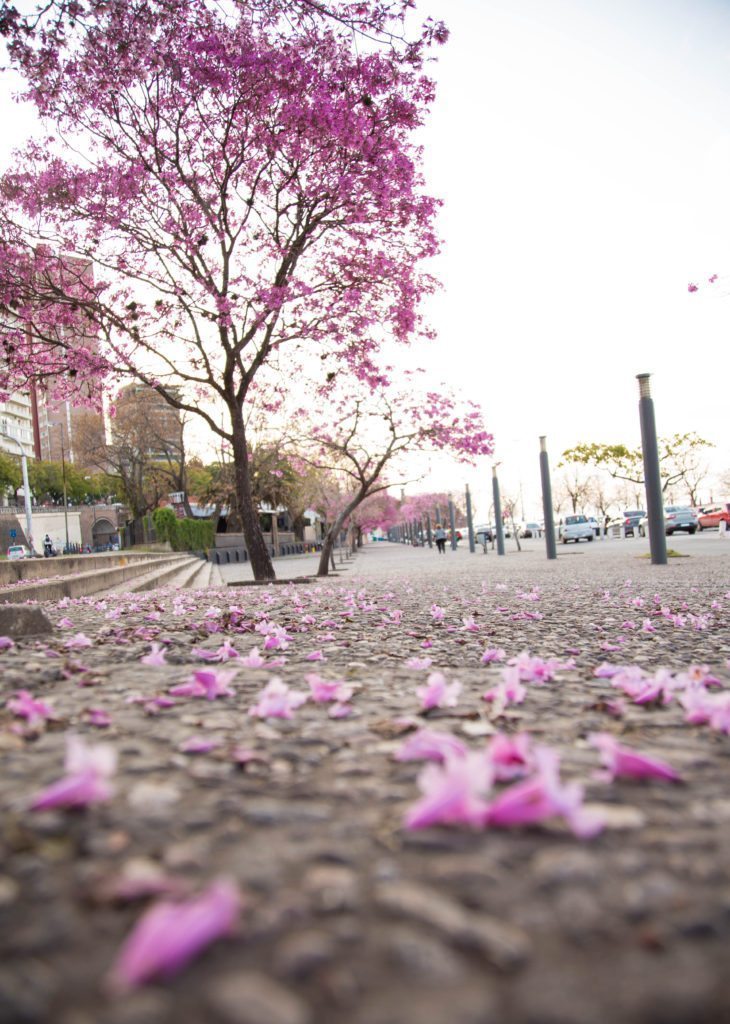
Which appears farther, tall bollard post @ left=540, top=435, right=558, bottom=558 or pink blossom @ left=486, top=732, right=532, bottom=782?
tall bollard post @ left=540, top=435, right=558, bottom=558

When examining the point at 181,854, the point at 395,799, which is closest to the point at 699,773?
the point at 395,799

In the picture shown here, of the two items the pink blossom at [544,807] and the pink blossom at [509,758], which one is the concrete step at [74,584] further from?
the pink blossom at [544,807]

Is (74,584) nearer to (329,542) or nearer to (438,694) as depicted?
(438,694)

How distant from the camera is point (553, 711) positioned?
8.57ft

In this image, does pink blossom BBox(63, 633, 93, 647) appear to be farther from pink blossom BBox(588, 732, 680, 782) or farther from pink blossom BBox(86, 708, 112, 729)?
pink blossom BBox(588, 732, 680, 782)

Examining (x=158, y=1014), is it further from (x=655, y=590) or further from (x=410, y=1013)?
(x=655, y=590)

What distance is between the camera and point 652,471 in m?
14.6

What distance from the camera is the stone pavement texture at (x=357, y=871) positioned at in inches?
36.3

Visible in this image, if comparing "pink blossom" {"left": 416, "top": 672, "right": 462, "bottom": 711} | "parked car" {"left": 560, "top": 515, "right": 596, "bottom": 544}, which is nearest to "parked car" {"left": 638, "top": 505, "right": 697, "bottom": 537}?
"parked car" {"left": 560, "top": 515, "right": 596, "bottom": 544}

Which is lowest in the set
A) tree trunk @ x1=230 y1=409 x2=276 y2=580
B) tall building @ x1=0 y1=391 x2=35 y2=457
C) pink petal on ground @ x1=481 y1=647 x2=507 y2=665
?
pink petal on ground @ x1=481 y1=647 x2=507 y2=665

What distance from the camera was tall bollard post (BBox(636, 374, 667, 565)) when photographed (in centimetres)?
1430

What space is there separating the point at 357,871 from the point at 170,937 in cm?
40

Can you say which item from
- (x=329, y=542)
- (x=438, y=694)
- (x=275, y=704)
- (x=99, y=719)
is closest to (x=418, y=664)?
(x=438, y=694)

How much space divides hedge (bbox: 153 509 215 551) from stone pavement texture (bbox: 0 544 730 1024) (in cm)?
3495
